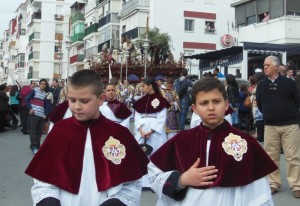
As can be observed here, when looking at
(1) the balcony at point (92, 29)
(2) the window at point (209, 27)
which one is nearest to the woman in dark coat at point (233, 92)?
(2) the window at point (209, 27)

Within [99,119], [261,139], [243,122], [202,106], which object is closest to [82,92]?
[99,119]

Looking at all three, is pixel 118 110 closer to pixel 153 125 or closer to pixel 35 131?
pixel 153 125

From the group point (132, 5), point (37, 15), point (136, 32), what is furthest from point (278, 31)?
point (37, 15)

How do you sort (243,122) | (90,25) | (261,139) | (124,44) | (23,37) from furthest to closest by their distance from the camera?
(23,37) → (90,25) → (124,44) → (243,122) → (261,139)

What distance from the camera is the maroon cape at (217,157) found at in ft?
10.5

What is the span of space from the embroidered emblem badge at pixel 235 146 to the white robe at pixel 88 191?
729 mm

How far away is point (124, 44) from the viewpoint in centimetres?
2983

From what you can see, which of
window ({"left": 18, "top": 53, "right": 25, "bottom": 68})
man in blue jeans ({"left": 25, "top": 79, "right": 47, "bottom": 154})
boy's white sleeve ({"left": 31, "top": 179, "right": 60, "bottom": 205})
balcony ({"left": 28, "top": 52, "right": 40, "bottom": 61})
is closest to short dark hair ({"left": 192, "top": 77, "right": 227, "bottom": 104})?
boy's white sleeve ({"left": 31, "top": 179, "right": 60, "bottom": 205})

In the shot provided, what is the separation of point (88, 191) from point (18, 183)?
18.9 ft

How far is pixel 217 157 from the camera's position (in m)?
3.25

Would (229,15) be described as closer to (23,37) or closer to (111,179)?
(111,179)

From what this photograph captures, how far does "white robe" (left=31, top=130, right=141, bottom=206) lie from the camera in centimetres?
322

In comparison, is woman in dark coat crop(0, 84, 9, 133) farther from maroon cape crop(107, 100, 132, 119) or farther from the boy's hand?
the boy's hand

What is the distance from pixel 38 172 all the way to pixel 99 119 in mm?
549
